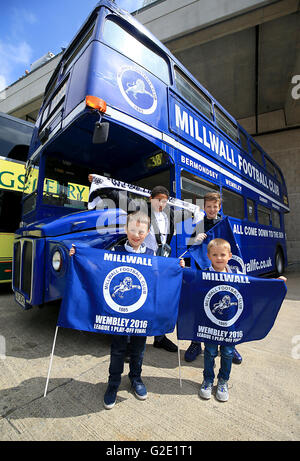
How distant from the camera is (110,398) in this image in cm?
150

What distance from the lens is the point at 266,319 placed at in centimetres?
178

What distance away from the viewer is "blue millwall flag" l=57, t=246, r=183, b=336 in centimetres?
156

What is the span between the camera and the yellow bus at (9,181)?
14.9 ft

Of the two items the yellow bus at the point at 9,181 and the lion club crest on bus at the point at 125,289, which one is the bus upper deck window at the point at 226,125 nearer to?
the lion club crest on bus at the point at 125,289

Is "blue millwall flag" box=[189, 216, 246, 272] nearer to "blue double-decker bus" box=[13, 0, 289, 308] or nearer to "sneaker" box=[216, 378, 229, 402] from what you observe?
"blue double-decker bus" box=[13, 0, 289, 308]

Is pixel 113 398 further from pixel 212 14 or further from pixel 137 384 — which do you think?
pixel 212 14

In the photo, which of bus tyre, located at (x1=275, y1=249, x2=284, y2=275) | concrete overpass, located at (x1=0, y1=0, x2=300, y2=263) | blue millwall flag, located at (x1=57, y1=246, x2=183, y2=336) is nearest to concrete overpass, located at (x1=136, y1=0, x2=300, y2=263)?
concrete overpass, located at (x1=0, y1=0, x2=300, y2=263)

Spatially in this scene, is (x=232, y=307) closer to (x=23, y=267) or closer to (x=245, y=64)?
(x=23, y=267)

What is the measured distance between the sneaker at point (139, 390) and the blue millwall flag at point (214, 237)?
1120mm

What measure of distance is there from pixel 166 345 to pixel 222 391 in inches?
34.5

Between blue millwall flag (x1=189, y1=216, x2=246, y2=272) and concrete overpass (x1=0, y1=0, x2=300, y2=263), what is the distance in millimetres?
8018

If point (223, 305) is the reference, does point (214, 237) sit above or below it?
above

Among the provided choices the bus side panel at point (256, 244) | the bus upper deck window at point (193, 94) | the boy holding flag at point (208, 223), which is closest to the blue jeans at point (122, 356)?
the boy holding flag at point (208, 223)

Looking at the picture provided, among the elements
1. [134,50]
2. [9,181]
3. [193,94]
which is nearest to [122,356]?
[134,50]
